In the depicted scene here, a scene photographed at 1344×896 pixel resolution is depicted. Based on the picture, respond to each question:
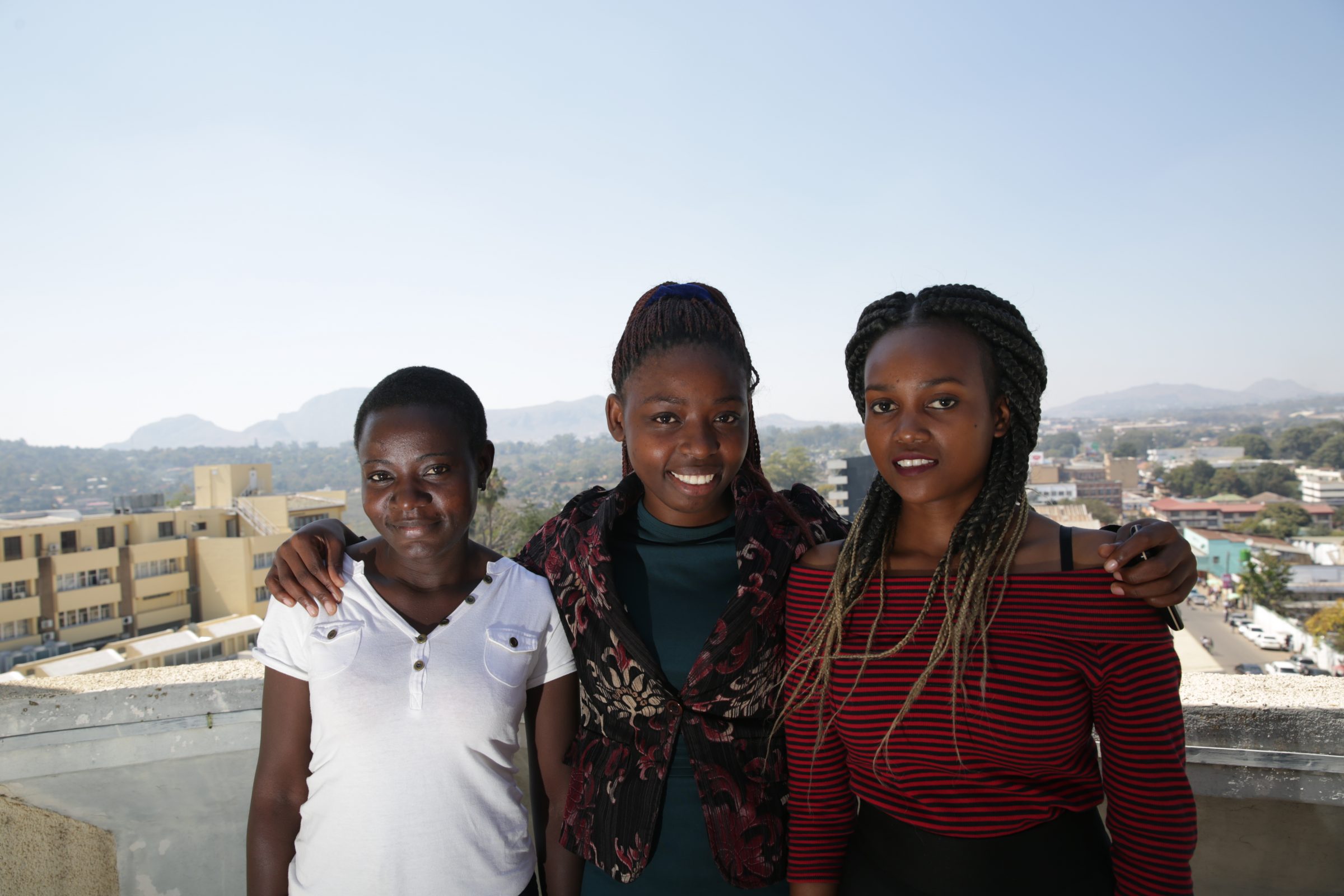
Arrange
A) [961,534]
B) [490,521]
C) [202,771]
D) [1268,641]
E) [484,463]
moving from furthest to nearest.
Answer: [1268,641] < [490,521] < [202,771] < [484,463] < [961,534]

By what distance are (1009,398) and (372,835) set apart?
154cm

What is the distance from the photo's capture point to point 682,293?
6.32ft

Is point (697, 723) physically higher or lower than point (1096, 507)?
higher

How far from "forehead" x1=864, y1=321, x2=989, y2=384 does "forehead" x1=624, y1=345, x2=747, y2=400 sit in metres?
0.37

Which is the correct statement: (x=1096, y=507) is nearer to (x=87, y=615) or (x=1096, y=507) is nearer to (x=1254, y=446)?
(x=1254, y=446)

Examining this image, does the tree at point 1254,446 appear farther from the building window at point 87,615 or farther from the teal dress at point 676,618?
the teal dress at point 676,618

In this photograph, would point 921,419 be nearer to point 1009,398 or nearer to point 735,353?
point 1009,398

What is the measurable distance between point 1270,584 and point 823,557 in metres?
62.8

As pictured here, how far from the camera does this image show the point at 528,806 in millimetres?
2473

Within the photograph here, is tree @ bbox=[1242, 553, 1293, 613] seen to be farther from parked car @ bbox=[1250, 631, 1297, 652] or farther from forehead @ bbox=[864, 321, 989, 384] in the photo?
forehead @ bbox=[864, 321, 989, 384]

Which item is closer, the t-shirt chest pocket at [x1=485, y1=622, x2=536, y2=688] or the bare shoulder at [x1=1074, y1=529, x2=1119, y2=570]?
the bare shoulder at [x1=1074, y1=529, x2=1119, y2=570]

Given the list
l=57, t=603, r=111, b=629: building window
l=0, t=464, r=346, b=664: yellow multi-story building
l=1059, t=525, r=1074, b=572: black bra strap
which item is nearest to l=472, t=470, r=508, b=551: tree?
l=0, t=464, r=346, b=664: yellow multi-story building

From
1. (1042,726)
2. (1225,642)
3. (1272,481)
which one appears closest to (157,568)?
(1042,726)

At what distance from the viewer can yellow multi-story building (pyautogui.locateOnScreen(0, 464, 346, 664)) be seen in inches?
1240
